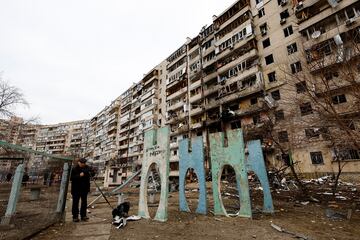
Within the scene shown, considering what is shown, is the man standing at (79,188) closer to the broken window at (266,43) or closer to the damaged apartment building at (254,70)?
the damaged apartment building at (254,70)

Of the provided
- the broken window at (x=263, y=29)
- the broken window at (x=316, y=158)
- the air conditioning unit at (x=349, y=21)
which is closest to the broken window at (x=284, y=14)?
the broken window at (x=263, y=29)

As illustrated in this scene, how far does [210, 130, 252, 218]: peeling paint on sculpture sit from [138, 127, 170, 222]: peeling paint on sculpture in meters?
1.72

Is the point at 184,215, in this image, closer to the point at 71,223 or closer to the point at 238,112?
the point at 71,223

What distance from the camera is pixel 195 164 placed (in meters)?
7.58

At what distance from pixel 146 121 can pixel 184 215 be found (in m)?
42.5

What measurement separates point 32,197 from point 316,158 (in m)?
24.5

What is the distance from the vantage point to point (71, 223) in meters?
6.12

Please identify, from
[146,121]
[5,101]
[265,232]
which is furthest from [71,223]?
[146,121]

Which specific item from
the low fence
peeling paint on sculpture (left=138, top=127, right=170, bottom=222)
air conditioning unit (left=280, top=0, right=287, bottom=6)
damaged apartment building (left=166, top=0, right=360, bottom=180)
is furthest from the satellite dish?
the low fence

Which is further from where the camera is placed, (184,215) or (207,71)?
(207,71)

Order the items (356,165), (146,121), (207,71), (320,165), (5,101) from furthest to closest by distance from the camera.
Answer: (146,121) < (207,71) < (5,101) < (320,165) < (356,165)

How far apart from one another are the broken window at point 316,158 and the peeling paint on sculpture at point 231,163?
64.5 feet

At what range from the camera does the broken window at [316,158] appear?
72.1 ft

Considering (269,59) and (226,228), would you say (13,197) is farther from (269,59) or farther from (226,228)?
(269,59)
